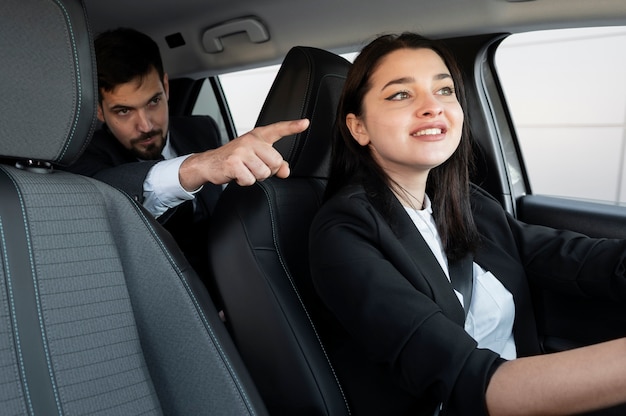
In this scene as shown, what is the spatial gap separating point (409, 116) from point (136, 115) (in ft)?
3.43

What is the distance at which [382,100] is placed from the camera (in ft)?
4.95

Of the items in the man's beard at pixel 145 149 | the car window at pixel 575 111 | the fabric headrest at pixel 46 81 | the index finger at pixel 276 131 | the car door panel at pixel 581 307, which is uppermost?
the fabric headrest at pixel 46 81


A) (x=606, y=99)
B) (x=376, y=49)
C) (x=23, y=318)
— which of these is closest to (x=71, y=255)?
(x=23, y=318)

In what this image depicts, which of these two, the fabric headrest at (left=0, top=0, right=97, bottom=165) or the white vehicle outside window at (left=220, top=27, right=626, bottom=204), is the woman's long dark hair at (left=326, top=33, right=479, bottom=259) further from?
the white vehicle outside window at (left=220, top=27, right=626, bottom=204)

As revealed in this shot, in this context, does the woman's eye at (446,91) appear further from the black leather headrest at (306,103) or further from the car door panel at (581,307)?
the car door panel at (581,307)

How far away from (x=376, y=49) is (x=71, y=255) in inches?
36.5

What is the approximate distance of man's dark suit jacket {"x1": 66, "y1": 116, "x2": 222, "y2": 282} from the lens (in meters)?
1.57

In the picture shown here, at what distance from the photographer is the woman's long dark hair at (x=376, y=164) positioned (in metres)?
1.55

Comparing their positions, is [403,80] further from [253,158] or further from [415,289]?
[415,289]

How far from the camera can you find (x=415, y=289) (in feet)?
4.09

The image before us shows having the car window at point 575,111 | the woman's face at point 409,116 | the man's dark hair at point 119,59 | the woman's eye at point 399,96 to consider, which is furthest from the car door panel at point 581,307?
the car window at point 575,111

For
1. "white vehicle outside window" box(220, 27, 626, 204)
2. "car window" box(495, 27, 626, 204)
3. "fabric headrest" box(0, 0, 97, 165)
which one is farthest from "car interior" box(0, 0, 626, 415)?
"car window" box(495, 27, 626, 204)

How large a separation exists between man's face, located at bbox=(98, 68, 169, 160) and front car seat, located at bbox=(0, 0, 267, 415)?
1068 millimetres

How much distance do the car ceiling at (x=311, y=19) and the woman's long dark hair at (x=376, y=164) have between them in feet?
0.95
